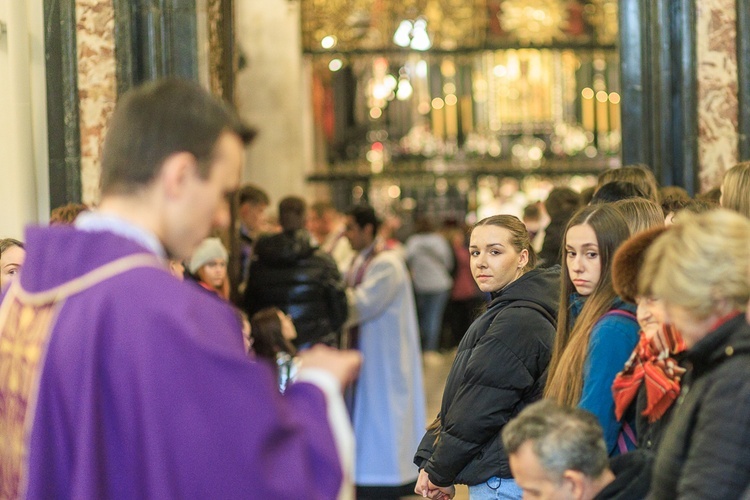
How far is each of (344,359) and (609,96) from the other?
56.3ft

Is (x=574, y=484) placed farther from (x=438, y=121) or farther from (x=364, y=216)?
(x=438, y=121)

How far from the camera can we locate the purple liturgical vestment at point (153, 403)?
7.39 feet

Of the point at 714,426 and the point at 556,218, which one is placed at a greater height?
the point at 556,218

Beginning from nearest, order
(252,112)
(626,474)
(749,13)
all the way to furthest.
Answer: (626,474) → (749,13) → (252,112)

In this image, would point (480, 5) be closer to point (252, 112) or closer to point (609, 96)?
point (609, 96)

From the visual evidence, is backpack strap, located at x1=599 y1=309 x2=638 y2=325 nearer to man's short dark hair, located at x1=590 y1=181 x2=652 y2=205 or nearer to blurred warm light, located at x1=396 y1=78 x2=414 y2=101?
man's short dark hair, located at x1=590 y1=181 x2=652 y2=205

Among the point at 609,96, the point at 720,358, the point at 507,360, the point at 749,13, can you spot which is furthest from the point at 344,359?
the point at 609,96

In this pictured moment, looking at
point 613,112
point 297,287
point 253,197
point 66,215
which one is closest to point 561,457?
Answer: point 66,215

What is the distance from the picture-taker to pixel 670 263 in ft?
8.70

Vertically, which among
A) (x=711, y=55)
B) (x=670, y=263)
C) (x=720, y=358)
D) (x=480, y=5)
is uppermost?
(x=480, y=5)

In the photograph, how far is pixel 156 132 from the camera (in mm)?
2393

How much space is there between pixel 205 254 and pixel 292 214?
1.14 meters

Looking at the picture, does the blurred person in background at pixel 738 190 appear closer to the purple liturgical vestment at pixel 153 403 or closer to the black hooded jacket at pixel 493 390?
the black hooded jacket at pixel 493 390

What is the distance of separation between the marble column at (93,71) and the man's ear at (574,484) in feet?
14.1
